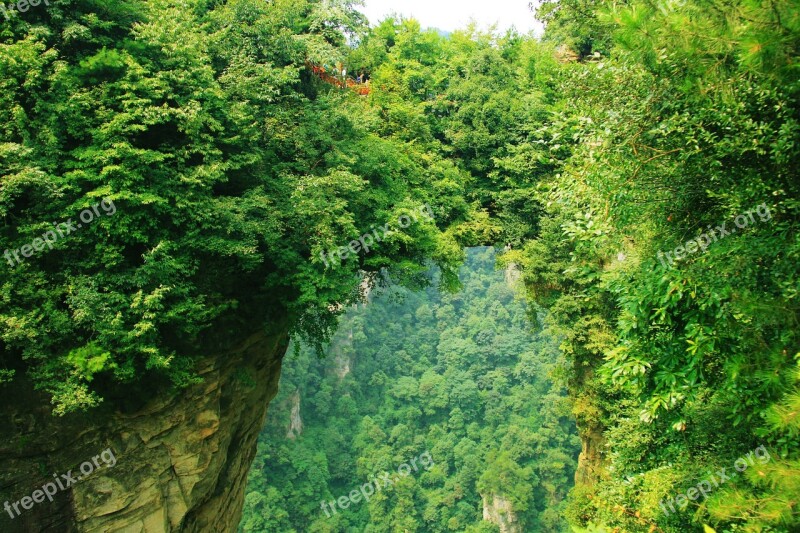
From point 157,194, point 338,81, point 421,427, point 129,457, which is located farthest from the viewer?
point 421,427

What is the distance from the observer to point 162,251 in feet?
19.8

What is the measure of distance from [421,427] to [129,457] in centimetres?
3356

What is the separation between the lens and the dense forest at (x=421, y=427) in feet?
98.7

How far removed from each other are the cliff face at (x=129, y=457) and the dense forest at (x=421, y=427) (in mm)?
16798

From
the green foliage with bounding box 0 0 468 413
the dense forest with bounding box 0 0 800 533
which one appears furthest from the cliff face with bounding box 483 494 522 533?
the green foliage with bounding box 0 0 468 413

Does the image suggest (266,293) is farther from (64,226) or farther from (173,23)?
(173,23)

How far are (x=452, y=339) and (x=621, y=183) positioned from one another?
1600 inches

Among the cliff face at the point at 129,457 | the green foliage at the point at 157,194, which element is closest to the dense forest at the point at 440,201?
the green foliage at the point at 157,194

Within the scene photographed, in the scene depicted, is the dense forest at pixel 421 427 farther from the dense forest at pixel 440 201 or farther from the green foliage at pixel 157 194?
the green foliage at pixel 157 194

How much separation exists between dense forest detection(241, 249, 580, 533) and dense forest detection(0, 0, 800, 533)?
48.1 feet

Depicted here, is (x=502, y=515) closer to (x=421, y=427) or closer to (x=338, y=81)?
(x=421, y=427)

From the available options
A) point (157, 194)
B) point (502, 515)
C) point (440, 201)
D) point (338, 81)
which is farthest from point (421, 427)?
point (157, 194)

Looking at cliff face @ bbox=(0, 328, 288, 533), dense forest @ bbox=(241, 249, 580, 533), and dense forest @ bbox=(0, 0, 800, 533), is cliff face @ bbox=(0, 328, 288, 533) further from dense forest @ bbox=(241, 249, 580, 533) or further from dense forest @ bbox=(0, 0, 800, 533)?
dense forest @ bbox=(241, 249, 580, 533)

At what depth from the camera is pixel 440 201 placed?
35.6 feet
